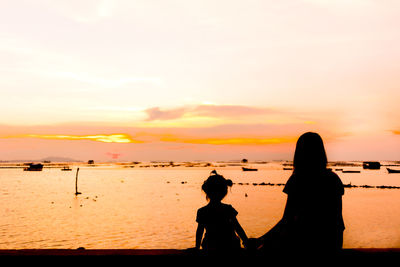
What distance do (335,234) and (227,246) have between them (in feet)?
3.50

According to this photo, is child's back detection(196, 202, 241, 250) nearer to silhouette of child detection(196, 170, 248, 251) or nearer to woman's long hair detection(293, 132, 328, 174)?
silhouette of child detection(196, 170, 248, 251)

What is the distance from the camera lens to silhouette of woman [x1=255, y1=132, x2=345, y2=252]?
3.41 metres

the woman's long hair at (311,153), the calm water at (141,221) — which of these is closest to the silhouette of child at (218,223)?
the woman's long hair at (311,153)

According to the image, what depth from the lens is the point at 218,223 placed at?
4164 mm

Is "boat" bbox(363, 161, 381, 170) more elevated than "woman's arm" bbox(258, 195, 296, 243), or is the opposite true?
"woman's arm" bbox(258, 195, 296, 243)

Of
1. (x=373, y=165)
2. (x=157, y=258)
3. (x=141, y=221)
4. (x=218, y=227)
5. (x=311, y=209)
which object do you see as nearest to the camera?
(x=311, y=209)

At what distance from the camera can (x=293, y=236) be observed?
3441 mm

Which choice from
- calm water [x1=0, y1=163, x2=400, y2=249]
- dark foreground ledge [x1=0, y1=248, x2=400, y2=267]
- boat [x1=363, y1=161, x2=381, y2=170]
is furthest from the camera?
boat [x1=363, y1=161, x2=381, y2=170]

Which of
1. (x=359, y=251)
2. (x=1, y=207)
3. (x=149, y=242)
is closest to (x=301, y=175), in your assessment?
(x=359, y=251)

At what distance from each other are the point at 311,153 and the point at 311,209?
0.50 metres

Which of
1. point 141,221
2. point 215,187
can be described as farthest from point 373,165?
point 215,187

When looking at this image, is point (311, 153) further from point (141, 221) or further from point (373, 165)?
point (373, 165)

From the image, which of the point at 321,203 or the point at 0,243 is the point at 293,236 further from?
the point at 0,243

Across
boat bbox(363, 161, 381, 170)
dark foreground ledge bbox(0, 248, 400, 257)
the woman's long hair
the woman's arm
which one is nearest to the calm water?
dark foreground ledge bbox(0, 248, 400, 257)
